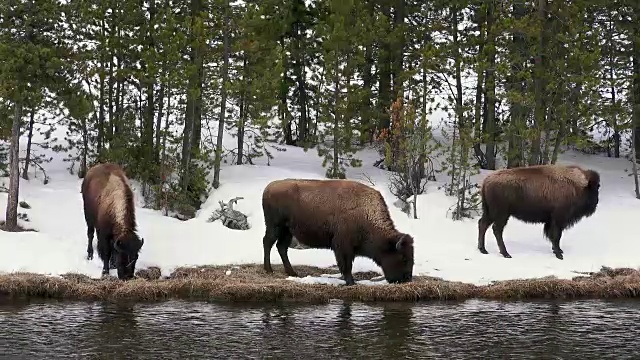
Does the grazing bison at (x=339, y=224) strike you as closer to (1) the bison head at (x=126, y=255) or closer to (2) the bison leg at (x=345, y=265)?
(2) the bison leg at (x=345, y=265)

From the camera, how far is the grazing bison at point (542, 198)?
15.8 metres

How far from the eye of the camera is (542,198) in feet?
51.7

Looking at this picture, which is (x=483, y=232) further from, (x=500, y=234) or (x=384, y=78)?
(x=384, y=78)

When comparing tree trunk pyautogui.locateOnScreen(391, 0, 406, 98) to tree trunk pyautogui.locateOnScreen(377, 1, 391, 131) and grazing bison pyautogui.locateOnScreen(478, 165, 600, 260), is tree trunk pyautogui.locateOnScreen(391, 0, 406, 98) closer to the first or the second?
tree trunk pyautogui.locateOnScreen(377, 1, 391, 131)

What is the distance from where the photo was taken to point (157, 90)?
71.3 feet

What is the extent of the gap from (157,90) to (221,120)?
227 centimetres

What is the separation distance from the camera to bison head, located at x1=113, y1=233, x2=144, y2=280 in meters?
12.7

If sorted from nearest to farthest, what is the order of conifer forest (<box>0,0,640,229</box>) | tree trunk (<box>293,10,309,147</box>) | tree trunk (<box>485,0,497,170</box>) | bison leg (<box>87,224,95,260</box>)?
bison leg (<box>87,224,95,260</box>), conifer forest (<box>0,0,640,229</box>), tree trunk (<box>485,0,497,170</box>), tree trunk (<box>293,10,309,147</box>)

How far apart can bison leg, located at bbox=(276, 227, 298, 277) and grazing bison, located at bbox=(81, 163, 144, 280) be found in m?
2.72

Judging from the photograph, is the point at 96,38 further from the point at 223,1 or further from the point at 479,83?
the point at 479,83

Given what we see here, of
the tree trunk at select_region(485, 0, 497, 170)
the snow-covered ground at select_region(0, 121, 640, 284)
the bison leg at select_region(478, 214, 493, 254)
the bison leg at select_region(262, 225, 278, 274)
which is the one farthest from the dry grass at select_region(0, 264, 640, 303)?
the tree trunk at select_region(485, 0, 497, 170)

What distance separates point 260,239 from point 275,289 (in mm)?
4902

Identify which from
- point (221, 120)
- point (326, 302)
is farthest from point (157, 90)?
point (326, 302)

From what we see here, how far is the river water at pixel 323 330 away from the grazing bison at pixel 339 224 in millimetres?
1413
